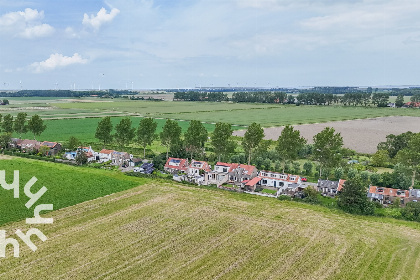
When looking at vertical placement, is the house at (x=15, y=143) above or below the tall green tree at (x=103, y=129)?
below

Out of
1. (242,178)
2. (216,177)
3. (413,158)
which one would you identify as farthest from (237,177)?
(413,158)

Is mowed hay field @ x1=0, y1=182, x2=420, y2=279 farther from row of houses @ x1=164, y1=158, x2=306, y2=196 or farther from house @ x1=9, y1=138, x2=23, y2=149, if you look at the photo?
house @ x1=9, y1=138, x2=23, y2=149

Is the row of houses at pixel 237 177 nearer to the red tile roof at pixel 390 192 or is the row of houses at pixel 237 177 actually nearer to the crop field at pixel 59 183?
the crop field at pixel 59 183

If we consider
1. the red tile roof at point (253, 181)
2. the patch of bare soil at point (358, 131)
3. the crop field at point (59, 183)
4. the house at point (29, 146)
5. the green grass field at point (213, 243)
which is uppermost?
the patch of bare soil at point (358, 131)

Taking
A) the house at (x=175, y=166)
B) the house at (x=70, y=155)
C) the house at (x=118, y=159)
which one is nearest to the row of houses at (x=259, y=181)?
the house at (x=175, y=166)

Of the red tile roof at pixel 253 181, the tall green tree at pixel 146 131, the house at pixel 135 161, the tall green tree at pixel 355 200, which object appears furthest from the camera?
the tall green tree at pixel 146 131

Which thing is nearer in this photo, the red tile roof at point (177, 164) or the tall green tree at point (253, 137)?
the red tile roof at point (177, 164)

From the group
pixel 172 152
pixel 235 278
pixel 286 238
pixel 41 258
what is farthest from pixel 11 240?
pixel 172 152

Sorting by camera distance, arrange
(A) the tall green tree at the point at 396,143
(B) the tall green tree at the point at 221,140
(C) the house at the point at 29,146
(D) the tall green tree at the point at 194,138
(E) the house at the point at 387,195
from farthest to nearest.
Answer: (C) the house at the point at 29,146
(A) the tall green tree at the point at 396,143
(D) the tall green tree at the point at 194,138
(B) the tall green tree at the point at 221,140
(E) the house at the point at 387,195
